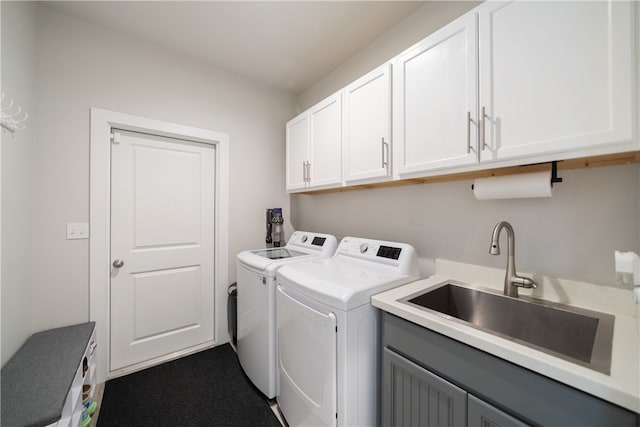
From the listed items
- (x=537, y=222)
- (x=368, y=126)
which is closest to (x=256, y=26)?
(x=368, y=126)

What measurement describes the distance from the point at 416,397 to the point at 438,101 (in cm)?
138

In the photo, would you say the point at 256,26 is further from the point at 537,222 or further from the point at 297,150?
the point at 537,222

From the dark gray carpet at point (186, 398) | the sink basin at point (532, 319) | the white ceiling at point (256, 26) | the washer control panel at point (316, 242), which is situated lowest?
the dark gray carpet at point (186, 398)

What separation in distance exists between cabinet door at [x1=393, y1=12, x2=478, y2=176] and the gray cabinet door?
947 mm

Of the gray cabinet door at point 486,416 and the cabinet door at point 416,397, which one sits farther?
the cabinet door at point 416,397

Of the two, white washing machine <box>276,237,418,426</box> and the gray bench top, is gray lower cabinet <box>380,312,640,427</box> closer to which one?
white washing machine <box>276,237,418,426</box>

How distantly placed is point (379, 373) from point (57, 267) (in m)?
2.23

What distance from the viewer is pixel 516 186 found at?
1.09 m

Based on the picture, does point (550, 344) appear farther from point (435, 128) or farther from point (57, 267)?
point (57, 267)

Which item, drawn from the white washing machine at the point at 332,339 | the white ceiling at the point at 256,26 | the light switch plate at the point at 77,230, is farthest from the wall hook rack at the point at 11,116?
the white washing machine at the point at 332,339

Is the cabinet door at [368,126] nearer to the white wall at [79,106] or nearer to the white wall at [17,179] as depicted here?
the white wall at [79,106]

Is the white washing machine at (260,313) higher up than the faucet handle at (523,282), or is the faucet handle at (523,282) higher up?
the faucet handle at (523,282)

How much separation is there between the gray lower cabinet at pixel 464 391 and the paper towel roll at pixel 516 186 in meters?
0.72

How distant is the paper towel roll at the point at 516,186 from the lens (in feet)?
3.35
